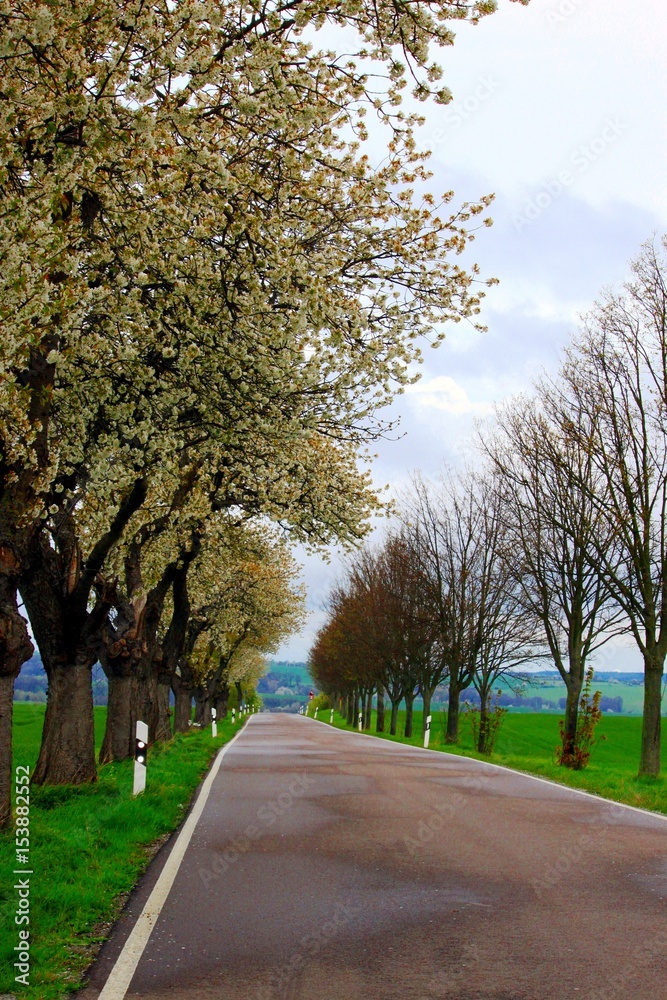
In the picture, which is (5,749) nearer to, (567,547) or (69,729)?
(69,729)

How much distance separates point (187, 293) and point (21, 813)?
5.34 metres

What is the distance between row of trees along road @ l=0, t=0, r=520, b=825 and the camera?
757 centimetres

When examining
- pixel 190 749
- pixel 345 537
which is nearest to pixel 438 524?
pixel 190 749

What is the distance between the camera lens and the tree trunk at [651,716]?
20.3 metres

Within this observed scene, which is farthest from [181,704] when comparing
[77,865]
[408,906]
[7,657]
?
[408,906]

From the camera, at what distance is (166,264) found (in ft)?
31.1

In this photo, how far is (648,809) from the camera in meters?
13.4

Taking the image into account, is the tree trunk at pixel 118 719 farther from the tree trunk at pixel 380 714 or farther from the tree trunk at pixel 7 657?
the tree trunk at pixel 380 714

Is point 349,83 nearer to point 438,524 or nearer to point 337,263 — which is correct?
point 337,263

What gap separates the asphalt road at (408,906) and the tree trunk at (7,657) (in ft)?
5.98

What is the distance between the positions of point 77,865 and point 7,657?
258cm

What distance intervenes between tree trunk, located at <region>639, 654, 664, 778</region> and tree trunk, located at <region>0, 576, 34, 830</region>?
562 inches

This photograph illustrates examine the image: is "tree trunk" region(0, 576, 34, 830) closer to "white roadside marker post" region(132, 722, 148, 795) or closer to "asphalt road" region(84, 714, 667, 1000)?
"asphalt road" region(84, 714, 667, 1000)

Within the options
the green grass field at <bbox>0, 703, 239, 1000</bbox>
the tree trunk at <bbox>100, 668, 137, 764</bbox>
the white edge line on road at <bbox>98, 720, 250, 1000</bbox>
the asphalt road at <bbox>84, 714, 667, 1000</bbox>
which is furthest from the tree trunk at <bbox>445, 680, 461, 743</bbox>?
the white edge line on road at <bbox>98, 720, 250, 1000</bbox>
